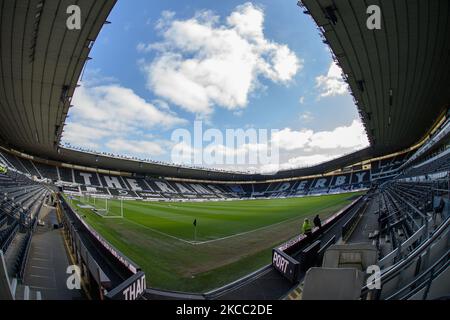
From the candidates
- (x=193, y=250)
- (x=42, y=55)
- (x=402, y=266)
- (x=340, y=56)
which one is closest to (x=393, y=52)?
(x=340, y=56)

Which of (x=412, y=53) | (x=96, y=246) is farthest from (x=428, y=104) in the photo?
(x=96, y=246)

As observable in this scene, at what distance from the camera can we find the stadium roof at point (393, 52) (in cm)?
1700

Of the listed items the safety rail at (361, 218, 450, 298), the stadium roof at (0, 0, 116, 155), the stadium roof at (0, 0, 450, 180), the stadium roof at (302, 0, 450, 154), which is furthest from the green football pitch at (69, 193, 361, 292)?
the stadium roof at (302, 0, 450, 154)

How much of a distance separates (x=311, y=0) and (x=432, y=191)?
13.8 m

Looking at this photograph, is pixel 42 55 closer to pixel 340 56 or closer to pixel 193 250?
pixel 193 250

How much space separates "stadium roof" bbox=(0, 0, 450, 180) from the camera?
55.6ft

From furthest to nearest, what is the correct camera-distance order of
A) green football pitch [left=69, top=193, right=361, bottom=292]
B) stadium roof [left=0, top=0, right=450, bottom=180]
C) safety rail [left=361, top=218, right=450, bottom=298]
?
stadium roof [left=0, top=0, right=450, bottom=180] → green football pitch [left=69, top=193, right=361, bottom=292] → safety rail [left=361, top=218, right=450, bottom=298]

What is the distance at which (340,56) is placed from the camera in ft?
72.3

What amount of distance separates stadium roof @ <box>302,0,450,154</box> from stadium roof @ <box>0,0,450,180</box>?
0.06m

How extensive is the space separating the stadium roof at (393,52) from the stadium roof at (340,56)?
0.06 meters

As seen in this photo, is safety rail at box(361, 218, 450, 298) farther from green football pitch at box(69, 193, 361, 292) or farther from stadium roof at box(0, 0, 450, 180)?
stadium roof at box(0, 0, 450, 180)

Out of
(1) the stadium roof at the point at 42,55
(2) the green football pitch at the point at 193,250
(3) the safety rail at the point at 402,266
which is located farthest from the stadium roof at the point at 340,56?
Answer: (3) the safety rail at the point at 402,266

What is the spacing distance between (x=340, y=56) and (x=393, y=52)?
391 cm

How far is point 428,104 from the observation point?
3028cm
